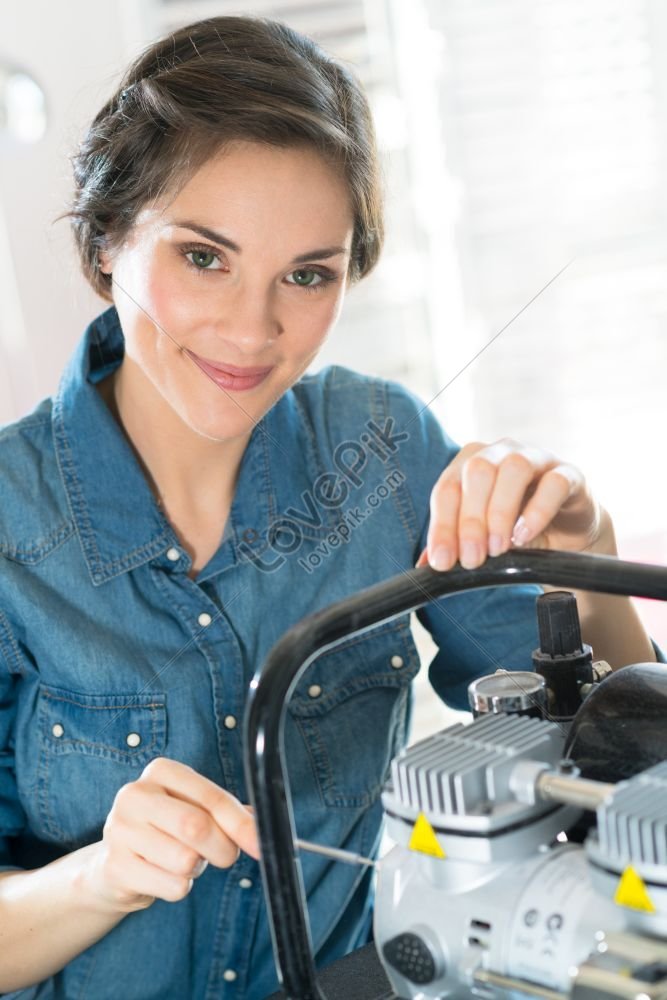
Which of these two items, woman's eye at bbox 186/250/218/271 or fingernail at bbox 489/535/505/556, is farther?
woman's eye at bbox 186/250/218/271

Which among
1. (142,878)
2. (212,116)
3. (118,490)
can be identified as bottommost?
(142,878)

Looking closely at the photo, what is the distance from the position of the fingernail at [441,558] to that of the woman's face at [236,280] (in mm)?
277

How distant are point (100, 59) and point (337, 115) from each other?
0.60m

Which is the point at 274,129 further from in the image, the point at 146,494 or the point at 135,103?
the point at 146,494

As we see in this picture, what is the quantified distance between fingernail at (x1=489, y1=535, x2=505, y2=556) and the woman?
9 centimetres

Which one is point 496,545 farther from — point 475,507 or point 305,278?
point 305,278

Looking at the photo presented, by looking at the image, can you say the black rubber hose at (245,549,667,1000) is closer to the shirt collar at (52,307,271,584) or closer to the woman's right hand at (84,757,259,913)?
the woman's right hand at (84,757,259,913)

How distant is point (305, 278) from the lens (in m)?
0.89

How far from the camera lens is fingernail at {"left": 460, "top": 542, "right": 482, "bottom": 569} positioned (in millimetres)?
644

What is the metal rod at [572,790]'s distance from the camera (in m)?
0.50

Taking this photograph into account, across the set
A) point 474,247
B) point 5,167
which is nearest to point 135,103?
point 5,167

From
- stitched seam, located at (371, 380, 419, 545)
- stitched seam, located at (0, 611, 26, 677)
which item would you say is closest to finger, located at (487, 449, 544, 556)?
stitched seam, located at (371, 380, 419, 545)

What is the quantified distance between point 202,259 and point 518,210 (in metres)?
1.01

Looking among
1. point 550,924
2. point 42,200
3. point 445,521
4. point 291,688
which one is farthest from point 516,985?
point 42,200
